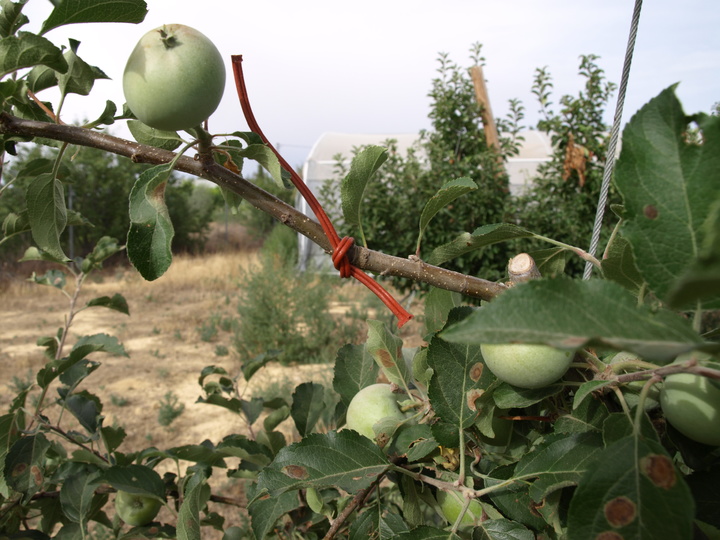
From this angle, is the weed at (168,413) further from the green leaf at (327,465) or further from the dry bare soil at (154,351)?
the green leaf at (327,465)

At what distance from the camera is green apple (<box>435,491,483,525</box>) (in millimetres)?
609

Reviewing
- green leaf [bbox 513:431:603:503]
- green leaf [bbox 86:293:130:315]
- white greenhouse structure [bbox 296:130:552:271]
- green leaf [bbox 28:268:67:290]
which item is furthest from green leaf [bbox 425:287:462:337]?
white greenhouse structure [bbox 296:130:552:271]

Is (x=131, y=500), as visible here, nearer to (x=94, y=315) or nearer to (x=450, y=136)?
(x=450, y=136)

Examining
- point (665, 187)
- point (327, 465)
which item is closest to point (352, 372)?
point (327, 465)

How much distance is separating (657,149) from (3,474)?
1.10 meters

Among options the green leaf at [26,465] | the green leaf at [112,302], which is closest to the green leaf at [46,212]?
the green leaf at [26,465]

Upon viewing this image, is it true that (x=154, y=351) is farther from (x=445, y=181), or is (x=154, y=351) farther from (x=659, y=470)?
(x=659, y=470)

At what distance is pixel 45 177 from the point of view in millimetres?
655

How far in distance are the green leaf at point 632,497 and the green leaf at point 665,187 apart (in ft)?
0.40

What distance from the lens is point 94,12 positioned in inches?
21.5

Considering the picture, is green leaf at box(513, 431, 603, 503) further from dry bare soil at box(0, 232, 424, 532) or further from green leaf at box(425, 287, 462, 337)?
dry bare soil at box(0, 232, 424, 532)

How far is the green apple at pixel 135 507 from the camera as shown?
108 cm

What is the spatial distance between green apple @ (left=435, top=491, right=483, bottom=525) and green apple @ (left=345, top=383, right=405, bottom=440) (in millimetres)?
110

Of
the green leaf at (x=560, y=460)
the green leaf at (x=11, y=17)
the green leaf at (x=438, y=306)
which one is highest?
the green leaf at (x=11, y=17)
